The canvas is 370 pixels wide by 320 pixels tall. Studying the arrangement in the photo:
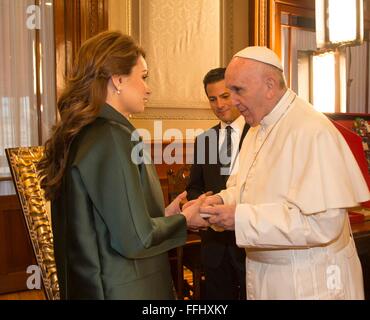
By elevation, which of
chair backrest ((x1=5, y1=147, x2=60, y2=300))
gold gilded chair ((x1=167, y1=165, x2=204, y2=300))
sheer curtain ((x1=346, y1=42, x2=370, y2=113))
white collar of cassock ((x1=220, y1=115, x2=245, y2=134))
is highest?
sheer curtain ((x1=346, y1=42, x2=370, y2=113))

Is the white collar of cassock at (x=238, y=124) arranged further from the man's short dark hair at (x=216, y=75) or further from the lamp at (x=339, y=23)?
the lamp at (x=339, y=23)

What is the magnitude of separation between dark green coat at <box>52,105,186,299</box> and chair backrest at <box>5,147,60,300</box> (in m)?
0.71

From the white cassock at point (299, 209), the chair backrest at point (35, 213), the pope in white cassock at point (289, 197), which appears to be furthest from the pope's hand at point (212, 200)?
the chair backrest at point (35, 213)

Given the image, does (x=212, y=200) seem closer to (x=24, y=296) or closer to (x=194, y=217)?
(x=194, y=217)

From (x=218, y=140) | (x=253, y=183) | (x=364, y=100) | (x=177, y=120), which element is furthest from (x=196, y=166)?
(x=364, y=100)

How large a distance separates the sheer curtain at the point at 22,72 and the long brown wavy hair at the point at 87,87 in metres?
2.98

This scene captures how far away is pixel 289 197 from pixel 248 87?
52cm

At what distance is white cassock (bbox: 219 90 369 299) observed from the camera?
1.55m

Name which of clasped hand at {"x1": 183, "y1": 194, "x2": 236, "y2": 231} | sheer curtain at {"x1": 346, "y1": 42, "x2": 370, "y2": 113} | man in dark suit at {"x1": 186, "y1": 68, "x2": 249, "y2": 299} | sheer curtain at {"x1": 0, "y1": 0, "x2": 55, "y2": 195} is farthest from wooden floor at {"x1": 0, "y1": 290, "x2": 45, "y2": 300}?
sheer curtain at {"x1": 346, "y1": 42, "x2": 370, "y2": 113}

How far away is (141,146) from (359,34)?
10.2ft

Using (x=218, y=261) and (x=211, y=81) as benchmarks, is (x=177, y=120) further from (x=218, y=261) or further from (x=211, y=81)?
(x=218, y=261)

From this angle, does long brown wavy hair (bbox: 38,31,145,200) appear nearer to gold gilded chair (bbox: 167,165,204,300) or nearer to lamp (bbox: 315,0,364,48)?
gold gilded chair (bbox: 167,165,204,300)

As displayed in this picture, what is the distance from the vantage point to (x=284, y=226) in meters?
1.53

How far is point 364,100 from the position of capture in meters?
6.39
